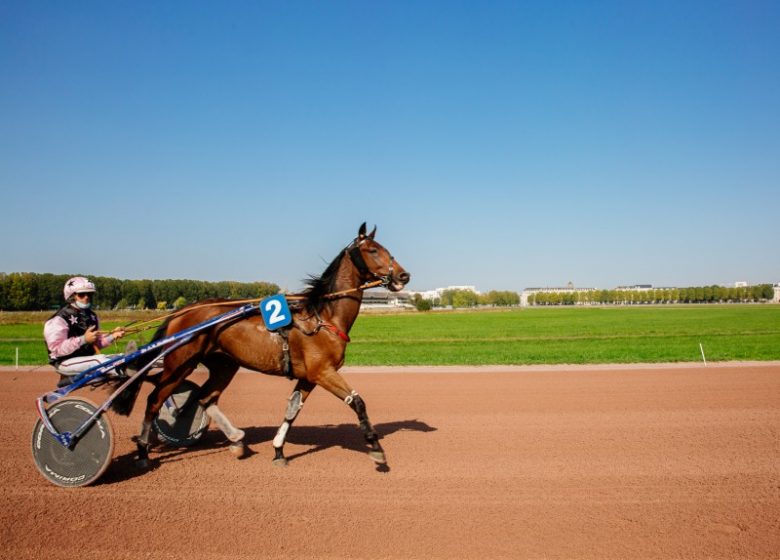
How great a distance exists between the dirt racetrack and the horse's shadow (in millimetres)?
42

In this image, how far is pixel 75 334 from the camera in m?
5.86

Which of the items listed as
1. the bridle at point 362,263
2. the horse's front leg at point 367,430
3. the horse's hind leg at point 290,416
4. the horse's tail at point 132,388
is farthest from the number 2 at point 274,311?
the horse's tail at point 132,388

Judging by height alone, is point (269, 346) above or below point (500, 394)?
above

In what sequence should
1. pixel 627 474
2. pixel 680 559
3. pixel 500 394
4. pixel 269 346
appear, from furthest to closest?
pixel 500 394, pixel 269 346, pixel 627 474, pixel 680 559

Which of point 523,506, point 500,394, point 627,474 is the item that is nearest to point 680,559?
point 523,506

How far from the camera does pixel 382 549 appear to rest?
4152 mm

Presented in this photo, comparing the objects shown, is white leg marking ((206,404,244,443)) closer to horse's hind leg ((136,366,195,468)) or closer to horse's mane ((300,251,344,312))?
horse's hind leg ((136,366,195,468))

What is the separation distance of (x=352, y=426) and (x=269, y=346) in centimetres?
307

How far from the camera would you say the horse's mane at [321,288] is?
657cm

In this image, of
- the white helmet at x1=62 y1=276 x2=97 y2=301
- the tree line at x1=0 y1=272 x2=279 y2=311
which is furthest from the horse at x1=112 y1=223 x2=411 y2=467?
the tree line at x1=0 y1=272 x2=279 y2=311

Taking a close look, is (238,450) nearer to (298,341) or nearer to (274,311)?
(298,341)

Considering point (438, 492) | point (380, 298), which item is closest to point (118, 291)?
point (380, 298)

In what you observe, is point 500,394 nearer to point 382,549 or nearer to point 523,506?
point 523,506

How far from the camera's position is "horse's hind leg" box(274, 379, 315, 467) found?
20.8ft
